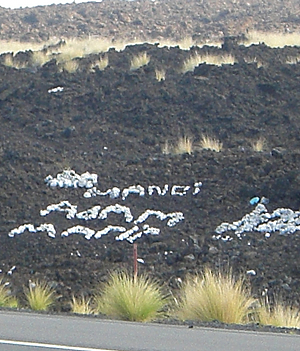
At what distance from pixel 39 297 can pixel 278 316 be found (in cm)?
344

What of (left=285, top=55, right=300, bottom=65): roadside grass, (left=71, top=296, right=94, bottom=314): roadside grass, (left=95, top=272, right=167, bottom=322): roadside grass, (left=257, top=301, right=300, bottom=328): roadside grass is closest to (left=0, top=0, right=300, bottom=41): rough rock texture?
(left=285, top=55, right=300, bottom=65): roadside grass

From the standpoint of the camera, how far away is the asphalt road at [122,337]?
8.23 m

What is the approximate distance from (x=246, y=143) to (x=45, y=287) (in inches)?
308

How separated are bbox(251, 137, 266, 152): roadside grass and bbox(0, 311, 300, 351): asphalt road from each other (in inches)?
360

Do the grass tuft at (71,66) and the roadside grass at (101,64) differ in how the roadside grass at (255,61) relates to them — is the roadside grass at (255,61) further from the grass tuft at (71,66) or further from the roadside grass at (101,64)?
the grass tuft at (71,66)

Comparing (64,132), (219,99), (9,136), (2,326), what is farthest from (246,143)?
(2,326)

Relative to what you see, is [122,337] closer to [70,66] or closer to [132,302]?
[132,302]

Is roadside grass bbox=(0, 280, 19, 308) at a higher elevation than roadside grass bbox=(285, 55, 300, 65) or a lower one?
lower

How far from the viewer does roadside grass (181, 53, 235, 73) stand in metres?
23.9

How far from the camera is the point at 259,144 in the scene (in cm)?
1853

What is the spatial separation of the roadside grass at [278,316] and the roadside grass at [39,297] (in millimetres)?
3025

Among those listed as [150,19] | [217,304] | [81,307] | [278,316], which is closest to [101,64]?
[81,307]

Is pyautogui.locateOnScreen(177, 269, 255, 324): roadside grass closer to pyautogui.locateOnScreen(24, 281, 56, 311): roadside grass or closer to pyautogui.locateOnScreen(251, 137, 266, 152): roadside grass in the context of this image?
pyautogui.locateOnScreen(24, 281, 56, 311): roadside grass

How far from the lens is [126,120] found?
21.1 m
